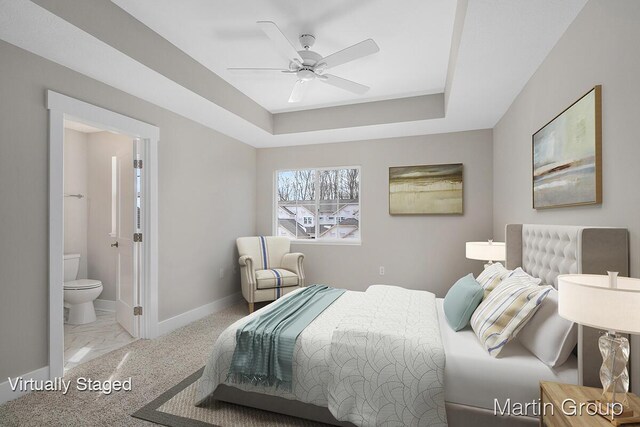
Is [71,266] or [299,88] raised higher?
[299,88]

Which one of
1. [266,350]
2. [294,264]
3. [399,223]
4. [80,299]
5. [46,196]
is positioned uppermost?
[46,196]

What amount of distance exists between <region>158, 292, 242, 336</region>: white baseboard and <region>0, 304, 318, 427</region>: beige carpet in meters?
0.09

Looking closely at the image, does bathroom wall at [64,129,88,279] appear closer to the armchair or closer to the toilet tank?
the toilet tank

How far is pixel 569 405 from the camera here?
1.26 metres

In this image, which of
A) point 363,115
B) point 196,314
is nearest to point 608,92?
point 363,115

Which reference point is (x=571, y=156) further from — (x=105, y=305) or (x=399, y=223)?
(x=105, y=305)

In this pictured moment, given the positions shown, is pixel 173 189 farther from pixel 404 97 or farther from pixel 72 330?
pixel 404 97

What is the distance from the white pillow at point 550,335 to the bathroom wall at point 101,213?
4.64 meters

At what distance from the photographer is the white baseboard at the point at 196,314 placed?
3.44 meters

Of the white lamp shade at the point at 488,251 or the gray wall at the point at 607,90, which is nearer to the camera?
the gray wall at the point at 607,90

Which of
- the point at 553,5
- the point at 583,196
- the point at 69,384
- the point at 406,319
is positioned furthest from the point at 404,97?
the point at 69,384

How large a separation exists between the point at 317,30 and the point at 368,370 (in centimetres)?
246

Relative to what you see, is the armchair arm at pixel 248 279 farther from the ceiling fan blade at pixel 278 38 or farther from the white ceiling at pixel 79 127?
the white ceiling at pixel 79 127

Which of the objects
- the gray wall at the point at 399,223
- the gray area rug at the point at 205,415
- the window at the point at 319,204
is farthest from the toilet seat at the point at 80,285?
the window at the point at 319,204
